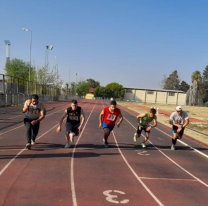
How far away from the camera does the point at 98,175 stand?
21.0ft

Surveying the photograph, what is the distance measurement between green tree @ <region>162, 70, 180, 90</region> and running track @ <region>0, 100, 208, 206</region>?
13099 cm

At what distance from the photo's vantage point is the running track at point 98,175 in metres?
4.99

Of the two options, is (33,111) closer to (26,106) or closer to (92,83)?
(26,106)

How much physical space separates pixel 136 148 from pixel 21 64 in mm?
81587

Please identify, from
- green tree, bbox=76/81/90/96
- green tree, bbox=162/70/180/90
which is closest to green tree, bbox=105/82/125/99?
green tree, bbox=76/81/90/96

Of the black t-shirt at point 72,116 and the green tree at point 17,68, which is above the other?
the green tree at point 17,68

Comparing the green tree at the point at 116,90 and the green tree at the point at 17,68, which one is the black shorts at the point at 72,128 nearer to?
the green tree at the point at 17,68

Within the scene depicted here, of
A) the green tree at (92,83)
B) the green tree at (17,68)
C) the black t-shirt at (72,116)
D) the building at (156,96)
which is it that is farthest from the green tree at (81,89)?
the black t-shirt at (72,116)

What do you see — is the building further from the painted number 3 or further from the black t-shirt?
the painted number 3

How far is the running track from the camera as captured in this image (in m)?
4.99

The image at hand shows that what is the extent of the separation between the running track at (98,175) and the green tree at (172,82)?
131 m

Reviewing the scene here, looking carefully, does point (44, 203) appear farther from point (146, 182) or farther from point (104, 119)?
point (104, 119)

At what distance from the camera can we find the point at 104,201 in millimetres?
4848

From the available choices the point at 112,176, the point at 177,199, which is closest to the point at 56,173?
the point at 112,176
